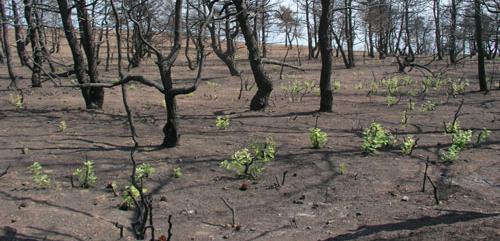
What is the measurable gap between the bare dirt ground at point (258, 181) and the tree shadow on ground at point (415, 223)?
0.4 inches

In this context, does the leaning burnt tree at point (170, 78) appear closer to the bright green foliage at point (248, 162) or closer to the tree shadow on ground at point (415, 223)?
the bright green foliage at point (248, 162)

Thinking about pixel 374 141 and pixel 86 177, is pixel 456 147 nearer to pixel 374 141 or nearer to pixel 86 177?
pixel 374 141

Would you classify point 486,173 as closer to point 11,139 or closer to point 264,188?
point 264,188

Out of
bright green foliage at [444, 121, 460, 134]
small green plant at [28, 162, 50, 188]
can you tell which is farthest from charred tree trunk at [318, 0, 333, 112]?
small green plant at [28, 162, 50, 188]

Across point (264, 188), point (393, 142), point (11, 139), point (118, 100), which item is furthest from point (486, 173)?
point (118, 100)

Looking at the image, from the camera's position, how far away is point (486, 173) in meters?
6.71

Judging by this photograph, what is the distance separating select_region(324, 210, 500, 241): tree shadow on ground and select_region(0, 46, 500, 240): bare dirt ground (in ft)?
0.03

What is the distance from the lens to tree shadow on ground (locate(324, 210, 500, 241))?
462 cm

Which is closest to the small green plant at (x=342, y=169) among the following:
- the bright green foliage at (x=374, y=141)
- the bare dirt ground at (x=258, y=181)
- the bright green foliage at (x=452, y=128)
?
the bare dirt ground at (x=258, y=181)

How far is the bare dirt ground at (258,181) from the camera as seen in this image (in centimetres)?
489

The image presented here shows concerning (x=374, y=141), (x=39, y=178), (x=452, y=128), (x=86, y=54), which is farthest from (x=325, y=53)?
(x=39, y=178)

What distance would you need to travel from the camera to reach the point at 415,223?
4.86 m

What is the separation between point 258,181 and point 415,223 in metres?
2.15

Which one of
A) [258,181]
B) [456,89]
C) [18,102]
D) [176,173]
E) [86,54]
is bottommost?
[258,181]
